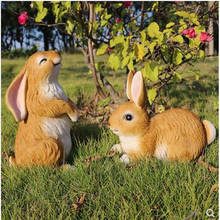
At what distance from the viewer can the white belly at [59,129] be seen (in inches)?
88.7

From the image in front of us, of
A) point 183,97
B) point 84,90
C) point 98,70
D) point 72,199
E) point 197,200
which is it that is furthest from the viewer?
point 84,90

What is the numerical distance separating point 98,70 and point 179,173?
215 cm

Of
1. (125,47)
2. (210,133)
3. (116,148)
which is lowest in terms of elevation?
(116,148)

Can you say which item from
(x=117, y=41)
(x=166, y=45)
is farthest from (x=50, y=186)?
(x=166, y=45)

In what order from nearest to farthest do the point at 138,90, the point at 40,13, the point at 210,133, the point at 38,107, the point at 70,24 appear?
1. the point at 138,90
2. the point at 38,107
3. the point at 210,133
4. the point at 40,13
5. the point at 70,24

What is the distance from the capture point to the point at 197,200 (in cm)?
154

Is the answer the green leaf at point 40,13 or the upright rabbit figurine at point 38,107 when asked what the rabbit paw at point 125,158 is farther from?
the green leaf at point 40,13

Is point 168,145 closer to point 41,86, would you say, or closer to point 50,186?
point 50,186

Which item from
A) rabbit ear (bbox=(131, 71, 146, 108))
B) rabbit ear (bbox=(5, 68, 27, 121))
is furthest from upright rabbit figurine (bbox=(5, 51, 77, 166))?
rabbit ear (bbox=(131, 71, 146, 108))

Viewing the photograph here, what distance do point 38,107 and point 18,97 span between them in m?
0.22

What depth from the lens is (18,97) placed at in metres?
2.29

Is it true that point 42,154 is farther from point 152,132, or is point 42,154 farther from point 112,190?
point 152,132

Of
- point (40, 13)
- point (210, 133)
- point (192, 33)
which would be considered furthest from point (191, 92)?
point (40, 13)

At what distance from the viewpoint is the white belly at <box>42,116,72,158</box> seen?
7.39ft
